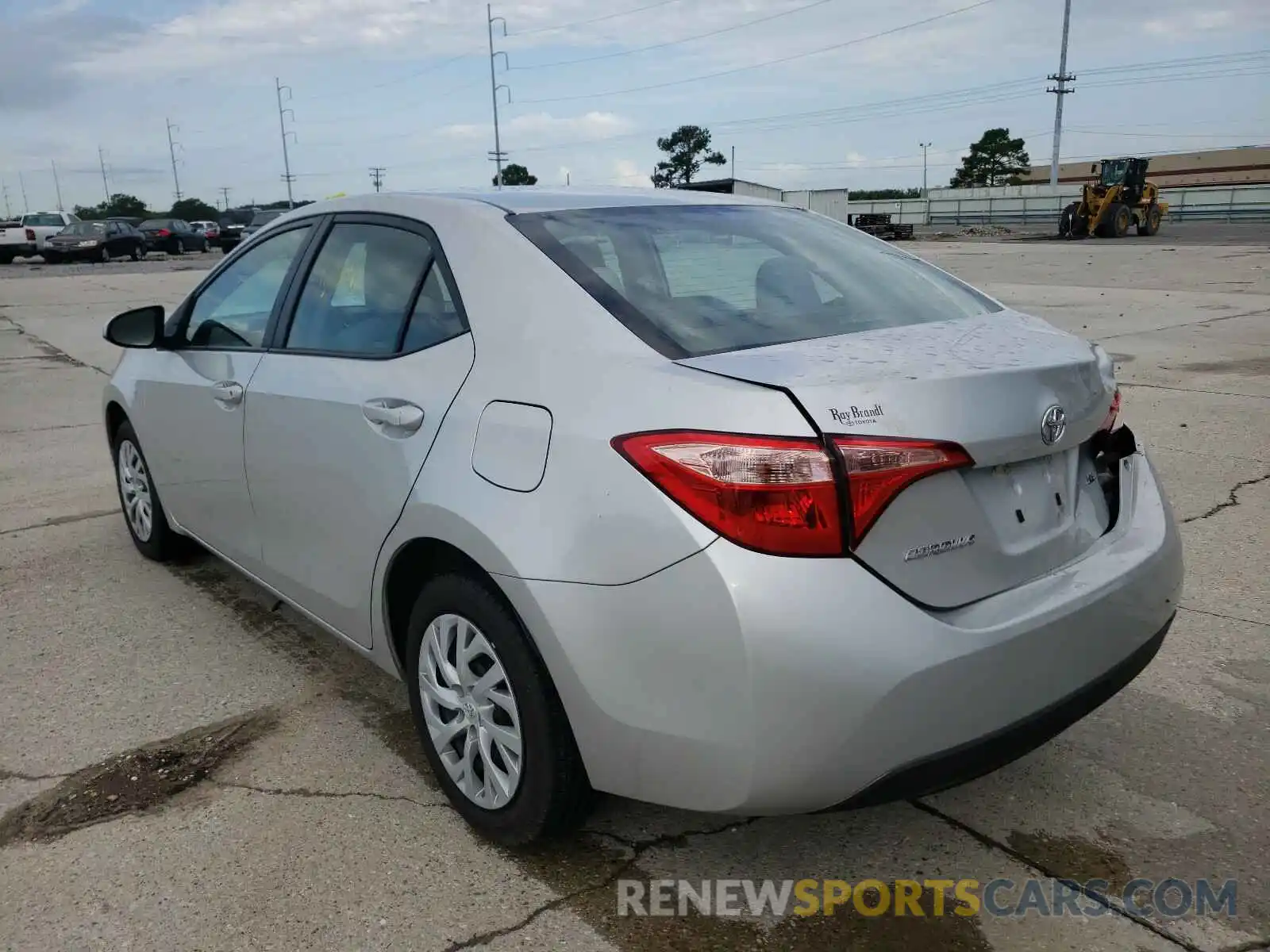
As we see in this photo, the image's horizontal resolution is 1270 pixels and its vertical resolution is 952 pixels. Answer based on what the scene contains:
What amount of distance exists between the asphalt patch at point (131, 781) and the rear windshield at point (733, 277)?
1.79m

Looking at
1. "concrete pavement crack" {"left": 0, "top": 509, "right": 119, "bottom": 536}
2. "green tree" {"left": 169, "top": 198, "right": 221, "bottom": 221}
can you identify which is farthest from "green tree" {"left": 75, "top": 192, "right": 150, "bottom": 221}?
"concrete pavement crack" {"left": 0, "top": 509, "right": 119, "bottom": 536}

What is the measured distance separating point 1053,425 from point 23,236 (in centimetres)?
4285

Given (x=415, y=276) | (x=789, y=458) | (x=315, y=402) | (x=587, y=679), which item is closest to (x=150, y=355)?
(x=315, y=402)

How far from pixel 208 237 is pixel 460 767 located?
159ft

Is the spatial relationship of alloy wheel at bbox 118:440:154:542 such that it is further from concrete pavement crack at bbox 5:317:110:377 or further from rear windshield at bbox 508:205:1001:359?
concrete pavement crack at bbox 5:317:110:377

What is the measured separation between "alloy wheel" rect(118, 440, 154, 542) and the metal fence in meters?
35.8

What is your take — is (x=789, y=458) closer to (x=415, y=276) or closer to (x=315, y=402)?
(x=415, y=276)

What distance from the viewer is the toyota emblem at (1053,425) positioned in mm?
2229

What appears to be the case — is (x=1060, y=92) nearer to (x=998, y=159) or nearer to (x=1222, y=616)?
(x=998, y=159)

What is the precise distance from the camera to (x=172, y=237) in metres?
41.2

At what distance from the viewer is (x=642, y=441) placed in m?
2.10

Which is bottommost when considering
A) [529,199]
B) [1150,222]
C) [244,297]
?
[1150,222]

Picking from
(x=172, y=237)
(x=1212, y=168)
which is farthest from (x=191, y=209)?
(x=1212, y=168)

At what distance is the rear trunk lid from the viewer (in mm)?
2035
